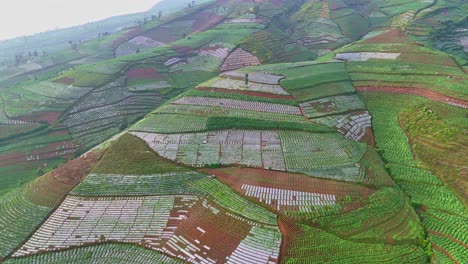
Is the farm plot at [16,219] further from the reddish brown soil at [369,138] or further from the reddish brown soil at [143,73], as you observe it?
the reddish brown soil at [143,73]

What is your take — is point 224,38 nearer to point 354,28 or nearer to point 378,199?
point 354,28

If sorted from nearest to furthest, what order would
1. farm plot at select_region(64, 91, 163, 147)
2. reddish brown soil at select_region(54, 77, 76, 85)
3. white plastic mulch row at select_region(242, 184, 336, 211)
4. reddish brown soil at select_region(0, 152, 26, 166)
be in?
white plastic mulch row at select_region(242, 184, 336, 211)
reddish brown soil at select_region(0, 152, 26, 166)
farm plot at select_region(64, 91, 163, 147)
reddish brown soil at select_region(54, 77, 76, 85)

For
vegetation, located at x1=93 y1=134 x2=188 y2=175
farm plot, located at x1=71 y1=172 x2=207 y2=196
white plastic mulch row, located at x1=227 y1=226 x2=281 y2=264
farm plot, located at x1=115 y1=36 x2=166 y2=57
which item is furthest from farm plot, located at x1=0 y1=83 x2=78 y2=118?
white plastic mulch row, located at x1=227 y1=226 x2=281 y2=264

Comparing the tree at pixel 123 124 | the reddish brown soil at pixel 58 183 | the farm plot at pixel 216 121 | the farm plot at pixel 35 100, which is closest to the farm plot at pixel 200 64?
the farm plot at pixel 35 100

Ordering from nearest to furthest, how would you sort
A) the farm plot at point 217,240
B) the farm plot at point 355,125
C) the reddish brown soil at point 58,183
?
the farm plot at point 217,240, the reddish brown soil at point 58,183, the farm plot at point 355,125

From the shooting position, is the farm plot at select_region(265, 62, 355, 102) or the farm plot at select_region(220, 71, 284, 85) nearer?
the farm plot at select_region(265, 62, 355, 102)

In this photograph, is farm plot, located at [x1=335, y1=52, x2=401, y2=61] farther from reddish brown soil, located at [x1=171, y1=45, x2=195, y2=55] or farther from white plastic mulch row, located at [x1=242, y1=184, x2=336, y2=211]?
white plastic mulch row, located at [x1=242, y1=184, x2=336, y2=211]

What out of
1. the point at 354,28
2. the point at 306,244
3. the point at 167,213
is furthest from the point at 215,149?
the point at 354,28
